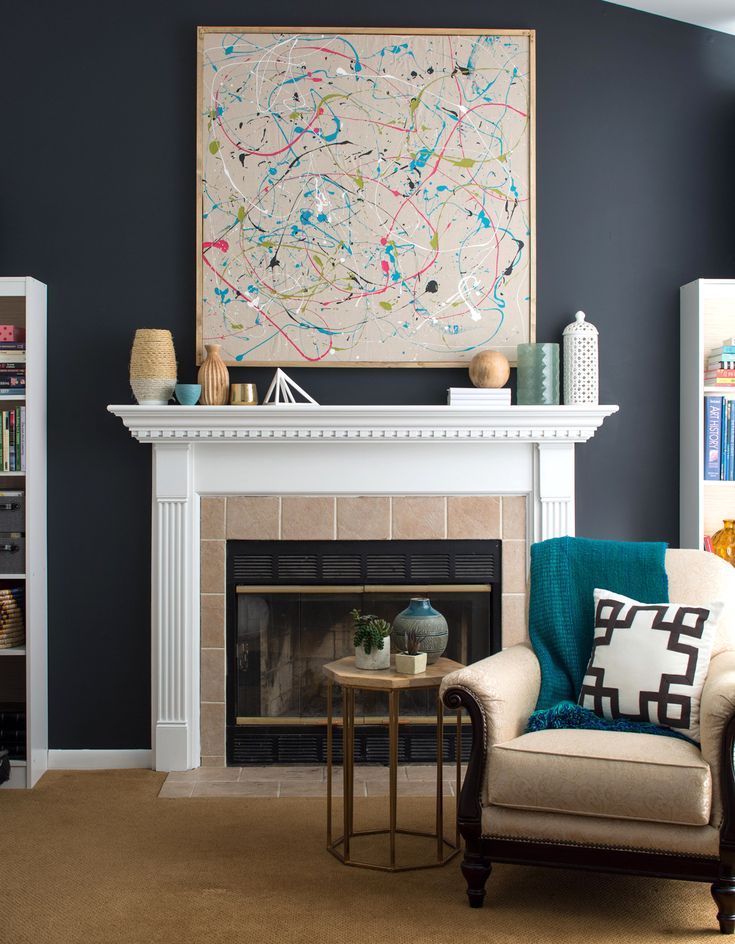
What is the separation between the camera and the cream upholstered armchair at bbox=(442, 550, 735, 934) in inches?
93.1

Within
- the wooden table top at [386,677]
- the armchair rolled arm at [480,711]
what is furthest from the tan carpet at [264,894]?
the wooden table top at [386,677]

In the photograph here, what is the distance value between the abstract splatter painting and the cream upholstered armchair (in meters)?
1.67

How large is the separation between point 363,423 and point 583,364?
89cm

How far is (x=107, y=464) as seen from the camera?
153 inches

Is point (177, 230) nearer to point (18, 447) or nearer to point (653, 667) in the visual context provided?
point (18, 447)

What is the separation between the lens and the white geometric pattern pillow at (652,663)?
267 centimetres

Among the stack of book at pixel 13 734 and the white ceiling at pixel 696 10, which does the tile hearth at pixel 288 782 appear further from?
the white ceiling at pixel 696 10

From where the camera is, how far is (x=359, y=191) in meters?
3.82

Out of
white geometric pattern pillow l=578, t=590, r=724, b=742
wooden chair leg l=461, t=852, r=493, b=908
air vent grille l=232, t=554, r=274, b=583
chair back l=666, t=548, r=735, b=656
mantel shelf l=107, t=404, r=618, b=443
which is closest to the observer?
wooden chair leg l=461, t=852, r=493, b=908

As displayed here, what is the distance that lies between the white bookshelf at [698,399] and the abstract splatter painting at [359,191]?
0.69 metres

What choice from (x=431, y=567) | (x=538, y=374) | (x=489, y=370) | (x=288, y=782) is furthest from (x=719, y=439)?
(x=288, y=782)

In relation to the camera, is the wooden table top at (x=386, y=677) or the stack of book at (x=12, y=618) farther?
the stack of book at (x=12, y=618)

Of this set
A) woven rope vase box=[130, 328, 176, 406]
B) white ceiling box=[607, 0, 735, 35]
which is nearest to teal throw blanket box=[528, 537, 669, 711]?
woven rope vase box=[130, 328, 176, 406]

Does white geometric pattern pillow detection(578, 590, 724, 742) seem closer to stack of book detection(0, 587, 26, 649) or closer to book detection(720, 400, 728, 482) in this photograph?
book detection(720, 400, 728, 482)
